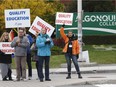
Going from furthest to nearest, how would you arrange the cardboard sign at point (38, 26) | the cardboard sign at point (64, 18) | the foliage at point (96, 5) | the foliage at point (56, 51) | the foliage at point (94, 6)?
the foliage at point (96, 5) < the foliage at point (94, 6) < the foliage at point (56, 51) < the cardboard sign at point (64, 18) < the cardboard sign at point (38, 26)

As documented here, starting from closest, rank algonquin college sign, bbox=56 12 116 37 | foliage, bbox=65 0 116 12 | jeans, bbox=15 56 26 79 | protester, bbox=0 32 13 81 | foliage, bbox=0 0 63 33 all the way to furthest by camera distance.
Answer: jeans, bbox=15 56 26 79 < protester, bbox=0 32 13 81 < algonquin college sign, bbox=56 12 116 37 < foliage, bbox=0 0 63 33 < foliage, bbox=65 0 116 12

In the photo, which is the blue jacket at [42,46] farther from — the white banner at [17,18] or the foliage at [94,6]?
the foliage at [94,6]

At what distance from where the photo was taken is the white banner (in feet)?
54.0

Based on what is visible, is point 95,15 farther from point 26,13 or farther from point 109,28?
point 26,13

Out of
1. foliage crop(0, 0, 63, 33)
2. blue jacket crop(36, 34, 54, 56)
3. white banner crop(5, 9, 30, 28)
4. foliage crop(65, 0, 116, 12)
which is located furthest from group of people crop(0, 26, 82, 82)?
foliage crop(65, 0, 116, 12)

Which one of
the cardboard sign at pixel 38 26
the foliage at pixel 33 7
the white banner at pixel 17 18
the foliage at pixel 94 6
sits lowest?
the cardboard sign at pixel 38 26

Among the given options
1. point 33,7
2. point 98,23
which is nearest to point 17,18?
point 98,23

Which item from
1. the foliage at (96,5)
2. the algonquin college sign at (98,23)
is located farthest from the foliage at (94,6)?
the algonquin college sign at (98,23)

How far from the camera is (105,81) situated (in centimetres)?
1496

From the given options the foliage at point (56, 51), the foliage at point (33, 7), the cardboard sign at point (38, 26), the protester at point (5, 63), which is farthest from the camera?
the foliage at point (33, 7)

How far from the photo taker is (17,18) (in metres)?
16.5

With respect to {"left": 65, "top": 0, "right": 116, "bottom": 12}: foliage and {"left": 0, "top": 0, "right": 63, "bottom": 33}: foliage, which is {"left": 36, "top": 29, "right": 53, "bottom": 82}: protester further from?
{"left": 65, "top": 0, "right": 116, "bottom": 12}: foliage

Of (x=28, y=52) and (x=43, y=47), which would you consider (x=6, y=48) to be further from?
(x=43, y=47)

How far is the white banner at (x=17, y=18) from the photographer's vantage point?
1645 centimetres
